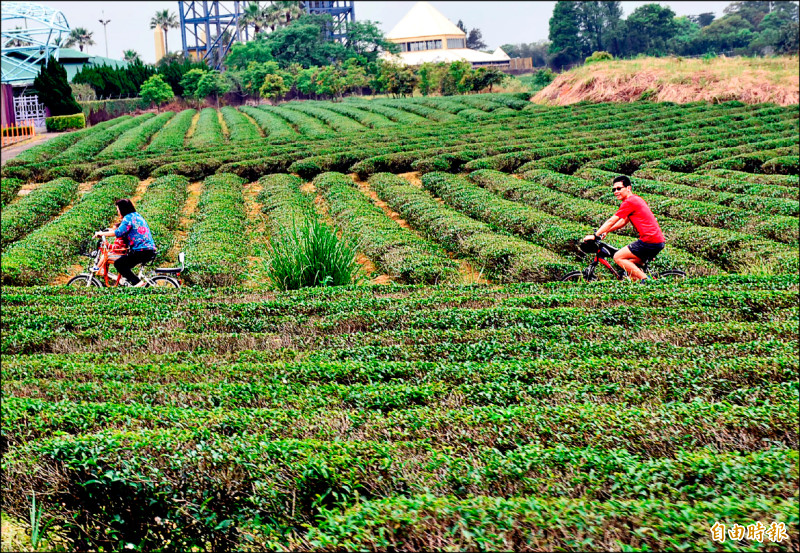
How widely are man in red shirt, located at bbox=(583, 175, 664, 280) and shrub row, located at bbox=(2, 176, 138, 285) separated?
9.38 m

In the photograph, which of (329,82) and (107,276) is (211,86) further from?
(107,276)

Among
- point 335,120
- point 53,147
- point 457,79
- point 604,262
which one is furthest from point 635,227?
point 457,79

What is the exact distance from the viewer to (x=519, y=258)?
1225 cm

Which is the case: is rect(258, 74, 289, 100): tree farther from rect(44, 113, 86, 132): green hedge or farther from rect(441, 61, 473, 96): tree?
rect(44, 113, 86, 132): green hedge

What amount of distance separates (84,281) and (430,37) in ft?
317

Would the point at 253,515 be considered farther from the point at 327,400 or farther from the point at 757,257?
the point at 757,257

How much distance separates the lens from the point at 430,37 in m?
102

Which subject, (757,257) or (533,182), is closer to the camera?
(757,257)

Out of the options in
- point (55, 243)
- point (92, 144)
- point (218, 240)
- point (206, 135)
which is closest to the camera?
point (55, 243)

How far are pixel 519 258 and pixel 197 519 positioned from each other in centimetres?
895

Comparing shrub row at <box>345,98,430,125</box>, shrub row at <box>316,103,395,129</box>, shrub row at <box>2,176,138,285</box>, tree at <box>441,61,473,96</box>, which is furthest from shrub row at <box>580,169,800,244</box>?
tree at <box>441,61,473,96</box>

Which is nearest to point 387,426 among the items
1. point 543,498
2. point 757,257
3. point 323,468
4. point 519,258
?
point 323,468

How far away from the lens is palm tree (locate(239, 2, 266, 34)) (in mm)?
90188

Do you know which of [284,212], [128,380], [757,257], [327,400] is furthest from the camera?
[284,212]
